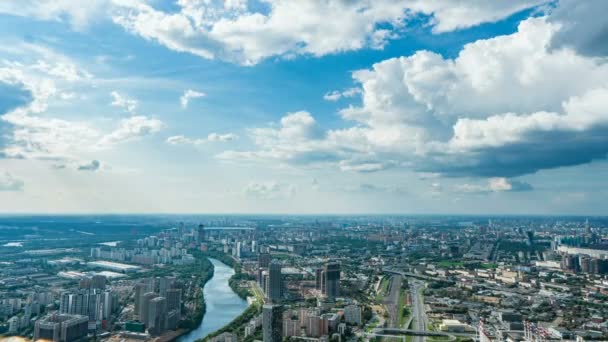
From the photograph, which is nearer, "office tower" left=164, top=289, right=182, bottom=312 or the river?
the river

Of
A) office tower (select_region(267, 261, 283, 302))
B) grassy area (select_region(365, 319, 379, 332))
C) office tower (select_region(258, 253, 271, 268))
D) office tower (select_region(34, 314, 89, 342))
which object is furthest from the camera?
office tower (select_region(258, 253, 271, 268))

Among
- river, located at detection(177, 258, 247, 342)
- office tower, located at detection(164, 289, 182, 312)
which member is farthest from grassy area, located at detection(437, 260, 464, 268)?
office tower, located at detection(164, 289, 182, 312)

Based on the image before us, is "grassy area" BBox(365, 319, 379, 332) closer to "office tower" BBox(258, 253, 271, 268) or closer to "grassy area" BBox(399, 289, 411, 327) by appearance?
"grassy area" BBox(399, 289, 411, 327)

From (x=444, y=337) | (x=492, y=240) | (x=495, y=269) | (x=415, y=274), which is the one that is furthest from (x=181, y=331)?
(x=492, y=240)

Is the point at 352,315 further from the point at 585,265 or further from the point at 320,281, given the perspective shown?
the point at 585,265

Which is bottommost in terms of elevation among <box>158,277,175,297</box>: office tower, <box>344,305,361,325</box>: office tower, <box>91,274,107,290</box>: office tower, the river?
the river

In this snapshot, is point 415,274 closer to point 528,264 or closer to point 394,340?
point 528,264

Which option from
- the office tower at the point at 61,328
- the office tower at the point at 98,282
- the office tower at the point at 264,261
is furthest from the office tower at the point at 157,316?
the office tower at the point at 264,261
